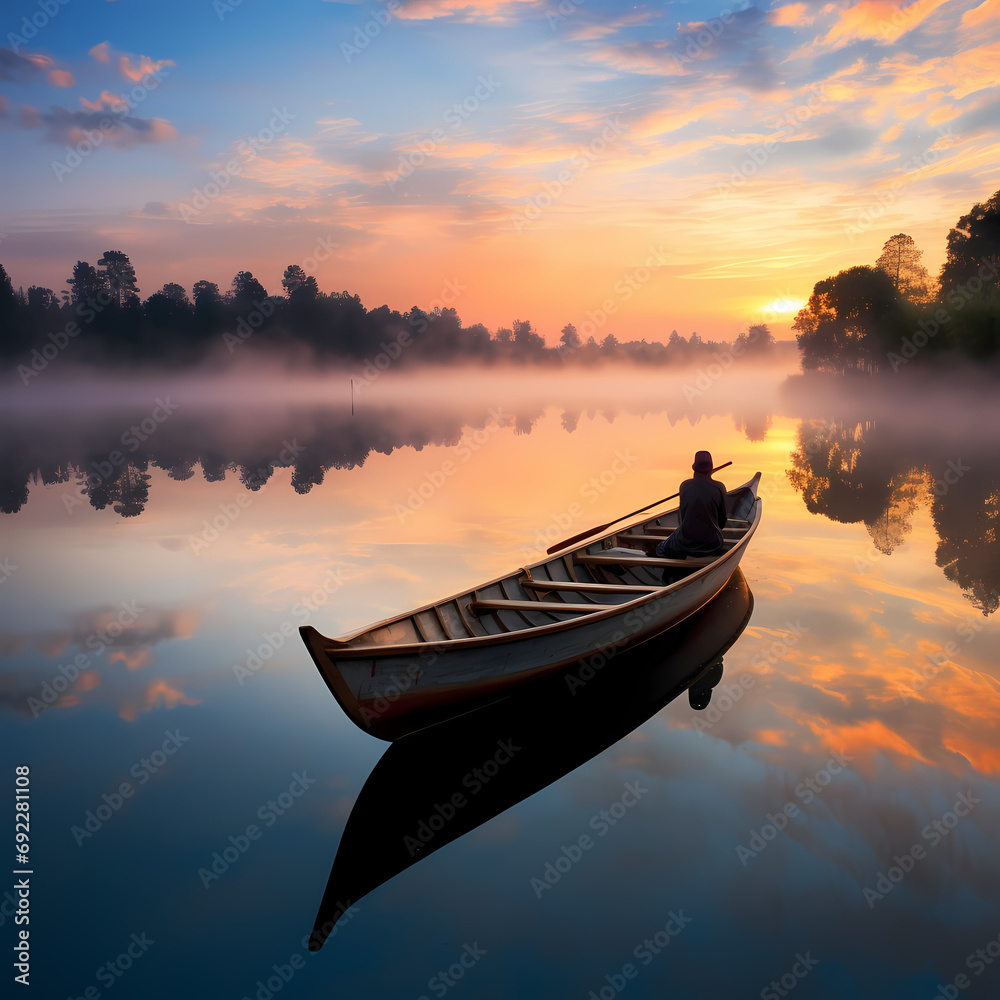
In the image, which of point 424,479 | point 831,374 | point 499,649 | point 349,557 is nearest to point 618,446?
point 424,479

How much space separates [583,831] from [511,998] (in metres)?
1.77

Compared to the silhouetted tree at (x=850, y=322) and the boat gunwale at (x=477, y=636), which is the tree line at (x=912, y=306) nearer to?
the silhouetted tree at (x=850, y=322)

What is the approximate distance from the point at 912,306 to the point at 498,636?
62734mm

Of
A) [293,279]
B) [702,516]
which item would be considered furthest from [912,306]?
[293,279]

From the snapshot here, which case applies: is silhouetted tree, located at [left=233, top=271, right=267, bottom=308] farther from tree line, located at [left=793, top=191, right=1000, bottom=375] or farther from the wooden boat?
the wooden boat

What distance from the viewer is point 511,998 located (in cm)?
458

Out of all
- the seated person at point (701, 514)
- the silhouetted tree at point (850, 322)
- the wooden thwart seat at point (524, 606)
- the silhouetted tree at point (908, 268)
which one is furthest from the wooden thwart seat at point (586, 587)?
the silhouetted tree at point (908, 268)

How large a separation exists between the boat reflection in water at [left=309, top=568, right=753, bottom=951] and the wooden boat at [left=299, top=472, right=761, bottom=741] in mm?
383

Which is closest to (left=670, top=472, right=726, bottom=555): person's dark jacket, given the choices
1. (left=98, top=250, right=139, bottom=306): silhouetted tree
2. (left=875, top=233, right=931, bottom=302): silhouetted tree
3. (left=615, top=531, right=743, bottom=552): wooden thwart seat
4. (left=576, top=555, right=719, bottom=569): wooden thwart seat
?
(left=576, top=555, right=719, bottom=569): wooden thwart seat

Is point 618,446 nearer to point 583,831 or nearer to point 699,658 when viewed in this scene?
point 699,658

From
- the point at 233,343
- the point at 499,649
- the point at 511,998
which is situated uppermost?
the point at 233,343

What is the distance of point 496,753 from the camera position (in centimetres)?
743

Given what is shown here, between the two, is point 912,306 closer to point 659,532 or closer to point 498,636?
point 659,532

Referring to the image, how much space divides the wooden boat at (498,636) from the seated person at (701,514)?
227mm
